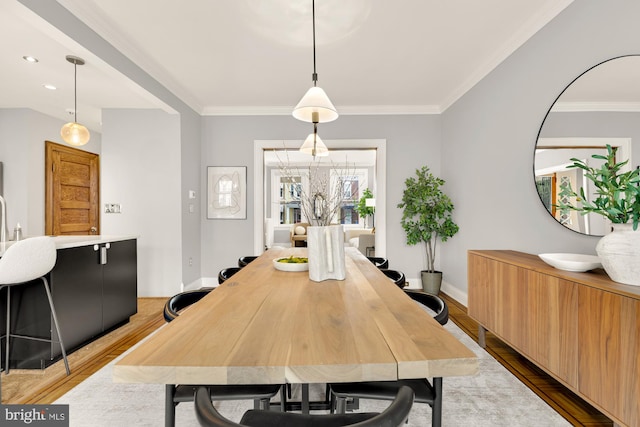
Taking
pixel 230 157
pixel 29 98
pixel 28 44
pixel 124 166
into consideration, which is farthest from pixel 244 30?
pixel 29 98

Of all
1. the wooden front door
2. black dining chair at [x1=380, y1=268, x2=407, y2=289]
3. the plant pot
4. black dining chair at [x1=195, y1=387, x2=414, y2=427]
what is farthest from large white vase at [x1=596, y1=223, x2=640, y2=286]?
the wooden front door

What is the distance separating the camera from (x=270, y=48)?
113 inches

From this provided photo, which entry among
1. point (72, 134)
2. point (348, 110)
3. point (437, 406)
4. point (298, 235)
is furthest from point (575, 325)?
point (298, 235)

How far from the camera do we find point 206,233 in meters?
4.59

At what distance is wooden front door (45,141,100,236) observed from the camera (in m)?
4.70

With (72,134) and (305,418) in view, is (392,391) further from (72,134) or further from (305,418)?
(72,134)

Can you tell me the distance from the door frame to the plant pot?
2.14 ft

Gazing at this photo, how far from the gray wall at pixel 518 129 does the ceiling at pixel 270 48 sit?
0.20m

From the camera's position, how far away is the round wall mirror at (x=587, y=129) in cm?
173

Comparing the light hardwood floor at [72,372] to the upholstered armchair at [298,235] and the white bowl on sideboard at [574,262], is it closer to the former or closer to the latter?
the white bowl on sideboard at [574,262]

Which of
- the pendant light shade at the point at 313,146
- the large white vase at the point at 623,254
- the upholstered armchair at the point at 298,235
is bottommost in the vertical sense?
the upholstered armchair at the point at 298,235

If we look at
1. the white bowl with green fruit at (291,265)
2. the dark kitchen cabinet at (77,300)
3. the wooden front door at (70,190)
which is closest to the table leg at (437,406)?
the white bowl with green fruit at (291,265)

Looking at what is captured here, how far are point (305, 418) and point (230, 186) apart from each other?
13.5ft

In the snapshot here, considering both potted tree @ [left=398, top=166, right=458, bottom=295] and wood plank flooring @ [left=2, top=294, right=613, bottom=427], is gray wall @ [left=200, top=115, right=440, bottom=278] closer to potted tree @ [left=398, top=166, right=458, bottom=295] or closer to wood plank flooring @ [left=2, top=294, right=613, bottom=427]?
potted tree @ [left=398, top=166, right=458, bottom=295]
